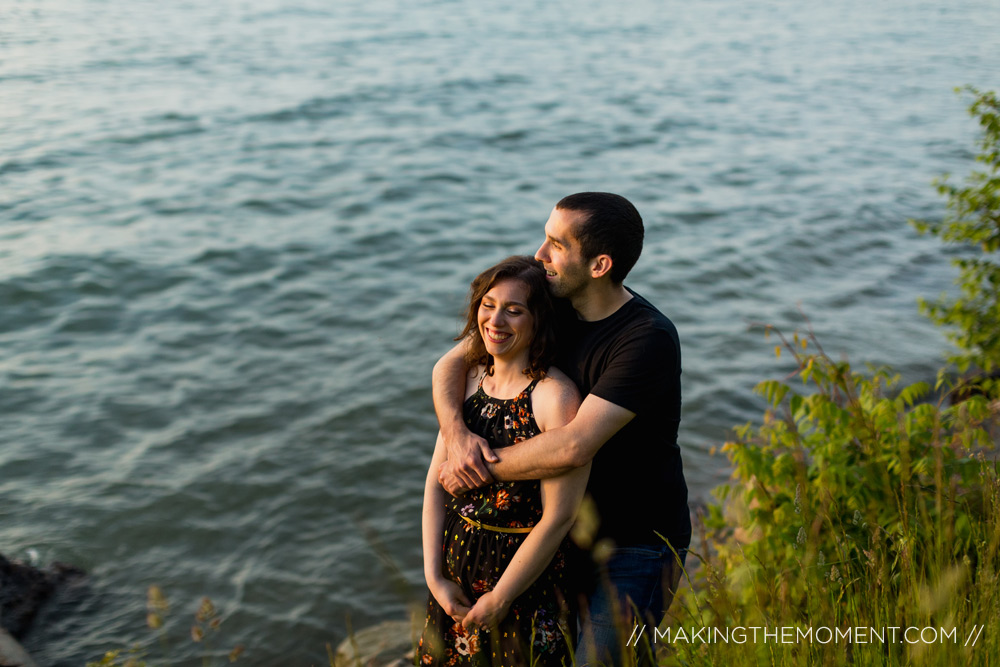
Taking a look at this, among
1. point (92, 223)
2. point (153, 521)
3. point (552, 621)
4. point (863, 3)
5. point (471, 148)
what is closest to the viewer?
point (552, 621)

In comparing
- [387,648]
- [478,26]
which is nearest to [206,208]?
[387,648]

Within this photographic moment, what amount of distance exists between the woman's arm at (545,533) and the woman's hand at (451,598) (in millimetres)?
62

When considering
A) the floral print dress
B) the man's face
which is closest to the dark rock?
the floral print dress

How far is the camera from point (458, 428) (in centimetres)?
365

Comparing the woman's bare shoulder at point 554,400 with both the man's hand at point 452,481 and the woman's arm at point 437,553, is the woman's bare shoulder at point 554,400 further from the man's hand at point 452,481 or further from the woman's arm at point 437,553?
the woman's arm at point 437,553

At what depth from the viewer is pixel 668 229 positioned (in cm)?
1269

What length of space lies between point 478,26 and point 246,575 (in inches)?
883

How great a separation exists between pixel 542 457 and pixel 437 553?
28.6 inches

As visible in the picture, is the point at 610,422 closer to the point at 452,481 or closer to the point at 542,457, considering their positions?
the point at 542,457

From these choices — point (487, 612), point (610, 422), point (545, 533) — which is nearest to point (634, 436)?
point (610, 422)

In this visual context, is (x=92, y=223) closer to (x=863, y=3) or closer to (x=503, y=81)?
(x=503, y=81)

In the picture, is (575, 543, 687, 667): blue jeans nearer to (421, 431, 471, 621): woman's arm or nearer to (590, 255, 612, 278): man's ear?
(421, 431, 471, 621): woman's arm

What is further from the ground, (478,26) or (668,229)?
(478,26)

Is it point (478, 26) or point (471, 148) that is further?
point (478, 26)
